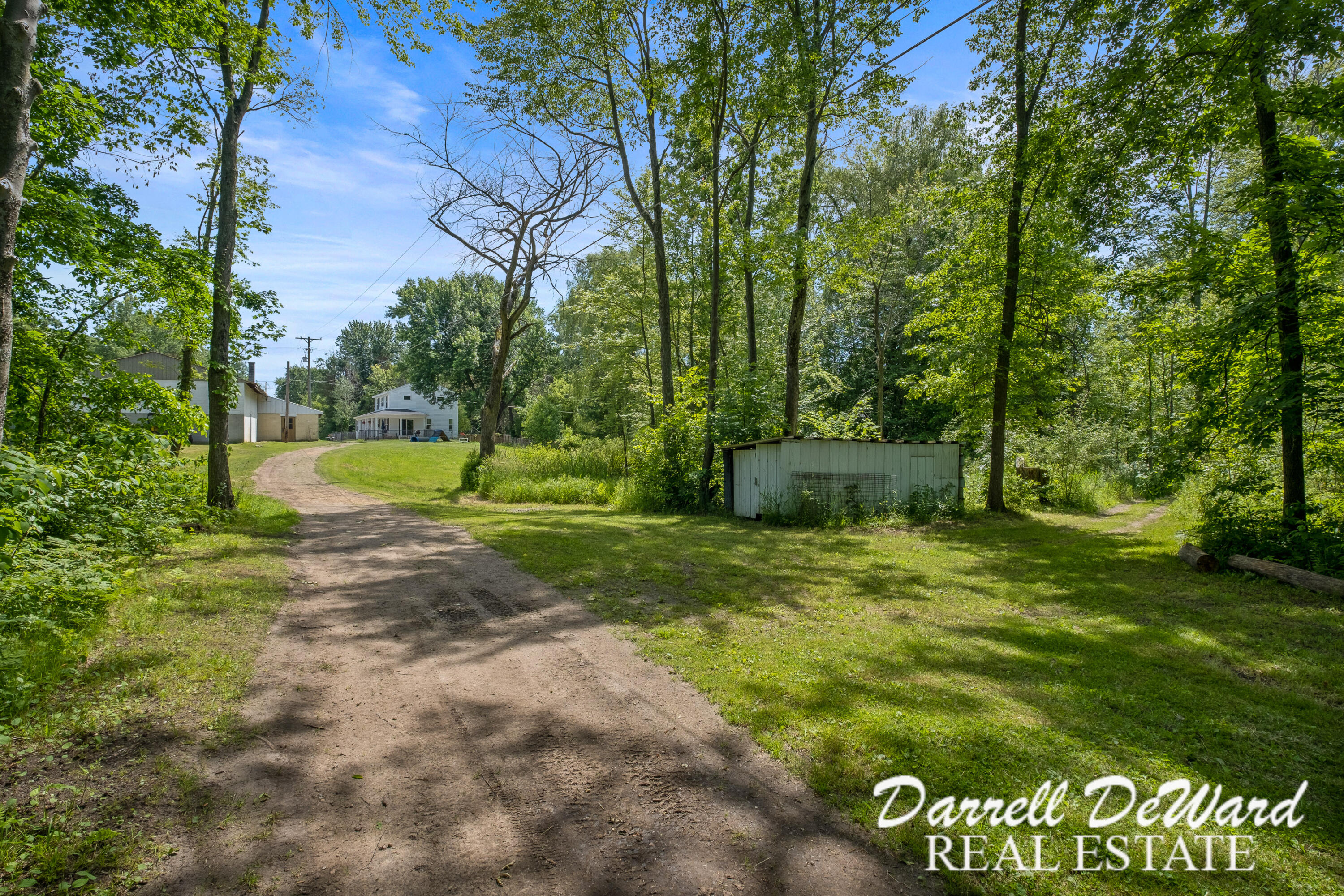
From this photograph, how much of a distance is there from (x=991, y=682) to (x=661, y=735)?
2.55 metres

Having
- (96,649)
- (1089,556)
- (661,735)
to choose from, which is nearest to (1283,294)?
(1089,556)

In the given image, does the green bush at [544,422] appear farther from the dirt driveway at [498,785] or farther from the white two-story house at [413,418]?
the dirt driveway at [498,785]

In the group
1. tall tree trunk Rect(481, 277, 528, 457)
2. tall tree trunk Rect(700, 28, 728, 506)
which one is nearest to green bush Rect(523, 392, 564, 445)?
tall tree trunk Rect(481, 277, 528, 457)

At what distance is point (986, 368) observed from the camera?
1555cm

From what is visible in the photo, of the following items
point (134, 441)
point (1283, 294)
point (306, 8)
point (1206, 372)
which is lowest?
point (134, 441)

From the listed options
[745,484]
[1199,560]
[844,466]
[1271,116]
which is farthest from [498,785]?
[1271,116]

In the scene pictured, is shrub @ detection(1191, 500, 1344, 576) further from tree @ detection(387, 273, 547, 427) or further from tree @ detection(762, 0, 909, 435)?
tree @ detection(387, 273, 547, 427)

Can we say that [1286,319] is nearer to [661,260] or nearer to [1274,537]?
[1274,537]

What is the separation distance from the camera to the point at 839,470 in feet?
45.9

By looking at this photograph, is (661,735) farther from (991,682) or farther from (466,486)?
(466,486)

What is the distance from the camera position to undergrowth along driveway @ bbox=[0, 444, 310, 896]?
98.0 inches

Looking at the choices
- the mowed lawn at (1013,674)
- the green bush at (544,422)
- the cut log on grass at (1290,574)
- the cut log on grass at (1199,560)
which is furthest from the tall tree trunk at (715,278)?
the green bush at (544,422)

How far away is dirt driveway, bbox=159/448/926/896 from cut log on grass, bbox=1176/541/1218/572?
8539 millimetres

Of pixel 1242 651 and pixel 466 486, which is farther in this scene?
pixel 466 486
